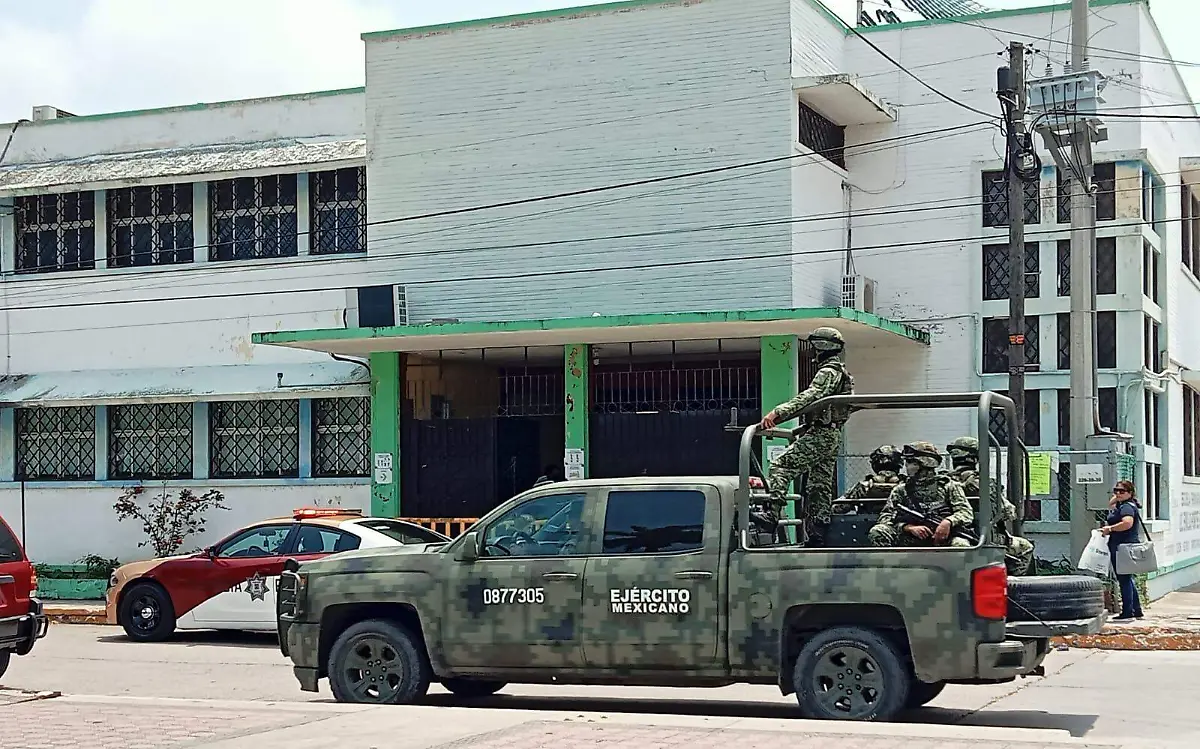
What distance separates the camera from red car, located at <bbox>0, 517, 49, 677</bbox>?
12328 millimetres

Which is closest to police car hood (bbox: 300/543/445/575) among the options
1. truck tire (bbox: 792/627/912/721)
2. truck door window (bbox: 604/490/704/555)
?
truck door window (bbox: 604/490/704/555)

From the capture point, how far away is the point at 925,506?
1053 cm

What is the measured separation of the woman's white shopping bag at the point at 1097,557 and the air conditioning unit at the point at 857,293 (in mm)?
5084

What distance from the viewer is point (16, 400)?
24.7 m

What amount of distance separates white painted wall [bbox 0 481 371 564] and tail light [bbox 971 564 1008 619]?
48.9 feet

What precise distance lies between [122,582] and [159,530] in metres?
Answer: 6.54

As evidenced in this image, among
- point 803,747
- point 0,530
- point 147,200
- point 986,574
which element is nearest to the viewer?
point 803,747

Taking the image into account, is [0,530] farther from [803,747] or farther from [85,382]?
[85,382]

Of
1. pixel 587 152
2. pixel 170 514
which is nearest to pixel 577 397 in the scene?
pixel 587 152

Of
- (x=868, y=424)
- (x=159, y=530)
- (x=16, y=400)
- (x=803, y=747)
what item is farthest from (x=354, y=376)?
(x=803, y=747)

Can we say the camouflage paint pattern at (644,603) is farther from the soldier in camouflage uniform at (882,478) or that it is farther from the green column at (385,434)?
the green column at (385,434)

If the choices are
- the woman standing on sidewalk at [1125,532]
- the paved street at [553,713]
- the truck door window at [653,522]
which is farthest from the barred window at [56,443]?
the truck door window at [653,522]

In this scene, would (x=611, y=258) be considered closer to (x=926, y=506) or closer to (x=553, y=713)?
(x=926, y=506)

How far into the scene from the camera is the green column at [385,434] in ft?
74.0
